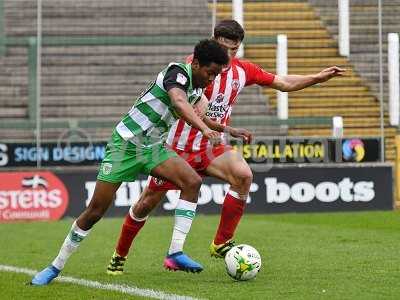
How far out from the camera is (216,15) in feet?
68.9

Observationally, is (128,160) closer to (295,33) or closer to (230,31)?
(230,31)

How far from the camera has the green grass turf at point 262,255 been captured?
7.09 metres

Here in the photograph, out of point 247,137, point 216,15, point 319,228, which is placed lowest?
point 319,228

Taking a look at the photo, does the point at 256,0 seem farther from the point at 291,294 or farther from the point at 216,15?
the point at 291,294

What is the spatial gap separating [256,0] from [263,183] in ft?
17.7

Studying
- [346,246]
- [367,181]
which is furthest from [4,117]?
[346,246]

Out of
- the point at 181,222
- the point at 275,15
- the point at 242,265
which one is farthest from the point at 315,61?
the point at 242,265

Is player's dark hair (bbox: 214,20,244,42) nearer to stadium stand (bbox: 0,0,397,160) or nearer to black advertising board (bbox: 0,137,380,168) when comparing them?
black advertising board (bbox: 0,137,380,168)

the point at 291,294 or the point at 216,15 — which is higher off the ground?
the point at 216,15

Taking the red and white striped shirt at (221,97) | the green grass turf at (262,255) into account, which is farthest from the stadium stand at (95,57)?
the red and white striped shirt at (221,97)

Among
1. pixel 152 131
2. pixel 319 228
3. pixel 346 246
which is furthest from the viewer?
pixel 319 228

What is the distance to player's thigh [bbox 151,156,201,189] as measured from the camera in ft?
25.5

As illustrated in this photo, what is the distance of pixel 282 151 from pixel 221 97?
8.72 metres

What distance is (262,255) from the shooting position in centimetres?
995
